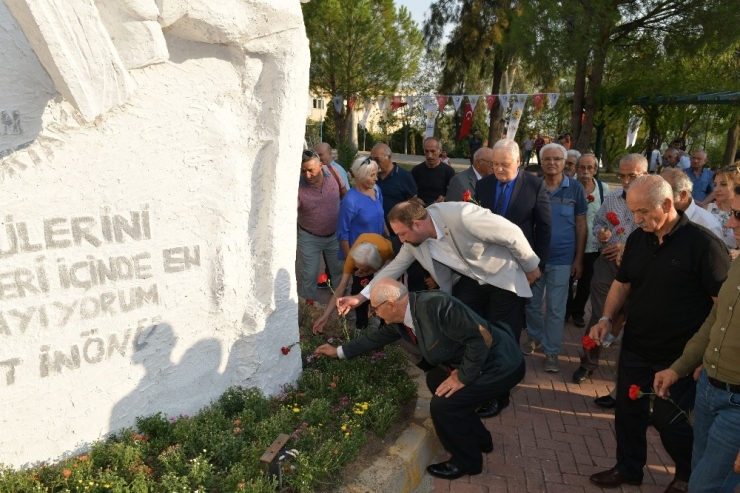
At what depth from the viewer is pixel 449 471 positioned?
362cm

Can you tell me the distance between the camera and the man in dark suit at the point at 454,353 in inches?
128

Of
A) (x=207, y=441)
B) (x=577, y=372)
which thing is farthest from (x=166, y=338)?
(x=577, y=372)

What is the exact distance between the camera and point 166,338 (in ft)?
11.7

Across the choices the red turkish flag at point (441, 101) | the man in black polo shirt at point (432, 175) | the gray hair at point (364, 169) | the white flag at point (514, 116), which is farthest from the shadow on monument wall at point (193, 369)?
the red turkish flag at point (441, 101)

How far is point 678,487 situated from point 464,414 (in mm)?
1290

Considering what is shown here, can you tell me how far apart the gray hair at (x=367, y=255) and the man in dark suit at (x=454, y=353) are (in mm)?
755

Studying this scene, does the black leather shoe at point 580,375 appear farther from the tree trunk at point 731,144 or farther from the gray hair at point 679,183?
the tree trunk at point 731,144

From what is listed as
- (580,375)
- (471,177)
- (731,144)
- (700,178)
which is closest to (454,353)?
(580,375)

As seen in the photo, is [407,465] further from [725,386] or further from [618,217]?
[618,217]

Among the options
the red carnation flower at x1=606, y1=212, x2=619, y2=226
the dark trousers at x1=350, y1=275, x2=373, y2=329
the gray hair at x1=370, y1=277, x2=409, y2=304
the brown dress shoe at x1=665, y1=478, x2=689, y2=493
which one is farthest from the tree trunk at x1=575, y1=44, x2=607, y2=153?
the gray hair at x1=370, y1=277, x2=409, y2=304

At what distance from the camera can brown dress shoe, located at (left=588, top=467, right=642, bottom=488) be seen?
3510mm

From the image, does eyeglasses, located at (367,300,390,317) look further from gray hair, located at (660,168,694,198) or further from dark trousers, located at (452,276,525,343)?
gray hair, located at (660,168,694,198)

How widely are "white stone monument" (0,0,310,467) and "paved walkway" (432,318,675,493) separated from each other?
163 cm

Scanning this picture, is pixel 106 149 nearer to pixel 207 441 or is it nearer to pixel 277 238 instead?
pixel 277 238
